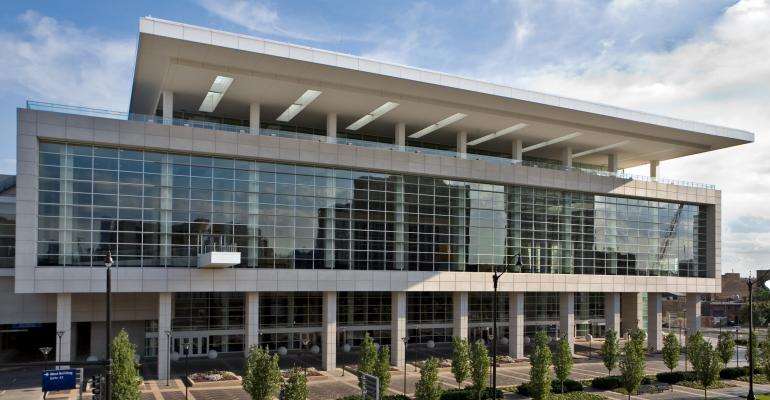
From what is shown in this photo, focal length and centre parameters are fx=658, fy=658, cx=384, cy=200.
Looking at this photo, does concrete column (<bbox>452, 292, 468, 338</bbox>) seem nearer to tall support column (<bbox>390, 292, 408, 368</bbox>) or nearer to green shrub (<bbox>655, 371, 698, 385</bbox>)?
tall support column (<bbox>390, 292, 408, 368</bbox>)

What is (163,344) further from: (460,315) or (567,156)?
(567,156)

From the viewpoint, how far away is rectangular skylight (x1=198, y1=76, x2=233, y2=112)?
4811 cm

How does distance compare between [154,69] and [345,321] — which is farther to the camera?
[345,321]

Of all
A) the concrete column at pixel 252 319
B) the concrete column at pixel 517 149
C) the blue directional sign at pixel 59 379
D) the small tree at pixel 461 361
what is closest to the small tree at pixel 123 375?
the blue directional sign at pixel 59 379

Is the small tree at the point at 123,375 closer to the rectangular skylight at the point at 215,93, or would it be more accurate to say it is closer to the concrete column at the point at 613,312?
the rectangular skylight at the point at 215,93

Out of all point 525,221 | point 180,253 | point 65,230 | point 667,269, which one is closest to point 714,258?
point 667,269

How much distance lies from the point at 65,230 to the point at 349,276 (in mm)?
20707

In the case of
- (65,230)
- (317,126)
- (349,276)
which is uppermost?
(317,126)

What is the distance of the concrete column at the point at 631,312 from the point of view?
75438 millimetres

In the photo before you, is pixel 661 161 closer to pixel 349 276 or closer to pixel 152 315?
pixel 349 276

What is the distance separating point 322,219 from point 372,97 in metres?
10.3

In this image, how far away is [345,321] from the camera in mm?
61781

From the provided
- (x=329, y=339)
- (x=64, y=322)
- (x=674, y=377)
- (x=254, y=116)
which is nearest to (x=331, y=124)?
(x=254, y=116)

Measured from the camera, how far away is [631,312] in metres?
76.3
